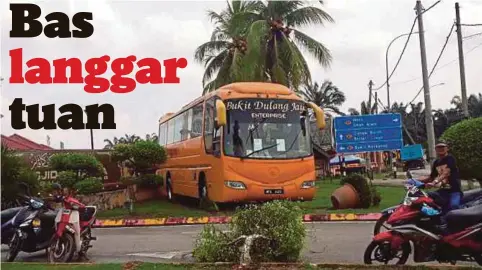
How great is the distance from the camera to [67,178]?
15492 mm

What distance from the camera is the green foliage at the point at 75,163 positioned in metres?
15.8

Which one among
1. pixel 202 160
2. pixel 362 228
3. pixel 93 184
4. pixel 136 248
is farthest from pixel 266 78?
pixel 136 248

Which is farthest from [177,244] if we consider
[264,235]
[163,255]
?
[264,235]

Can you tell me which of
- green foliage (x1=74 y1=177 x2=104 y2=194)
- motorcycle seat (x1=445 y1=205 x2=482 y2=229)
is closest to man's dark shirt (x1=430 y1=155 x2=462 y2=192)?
motorcycle seat (x1=445 y1=205 x2=482 y2=229)

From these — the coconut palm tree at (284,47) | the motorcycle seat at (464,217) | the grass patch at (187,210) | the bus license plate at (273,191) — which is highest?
the coconut palm tree at (284,47)

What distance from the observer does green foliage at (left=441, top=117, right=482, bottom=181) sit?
16.6m

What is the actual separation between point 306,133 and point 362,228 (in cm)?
378

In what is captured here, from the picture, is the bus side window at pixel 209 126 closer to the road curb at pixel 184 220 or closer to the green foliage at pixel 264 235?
the road curb at pixel 184 220

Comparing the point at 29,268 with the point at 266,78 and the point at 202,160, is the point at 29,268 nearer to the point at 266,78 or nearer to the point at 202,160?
the point at 202,160

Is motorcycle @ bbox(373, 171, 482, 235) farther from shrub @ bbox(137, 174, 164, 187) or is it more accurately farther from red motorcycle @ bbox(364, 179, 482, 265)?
shrub @ bbox(137, 174, 164, 187)

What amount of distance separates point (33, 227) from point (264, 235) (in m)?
3.41

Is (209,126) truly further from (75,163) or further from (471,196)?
(471,196)

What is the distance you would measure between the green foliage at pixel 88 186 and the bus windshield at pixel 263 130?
374 centimetres

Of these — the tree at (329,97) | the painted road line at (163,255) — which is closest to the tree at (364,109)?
the tree at (329,97)
